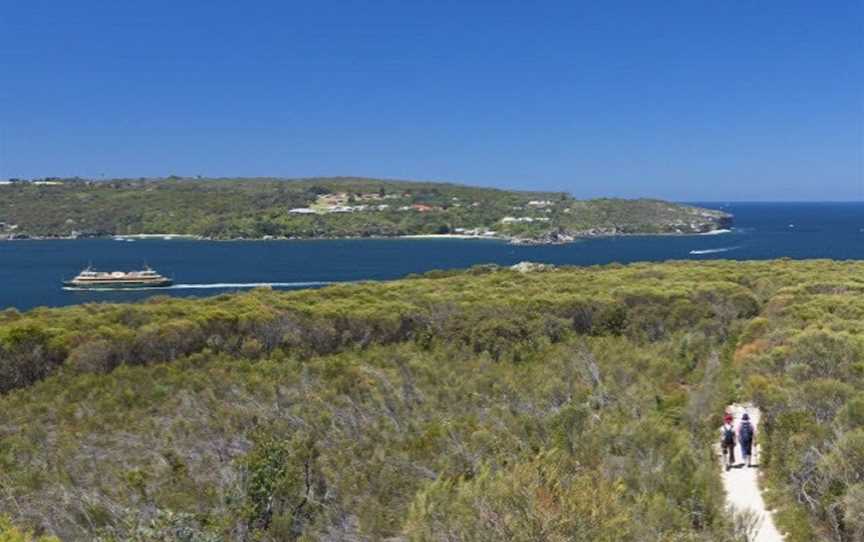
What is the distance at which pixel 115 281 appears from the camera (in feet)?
274

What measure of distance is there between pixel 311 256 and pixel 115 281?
40481mm

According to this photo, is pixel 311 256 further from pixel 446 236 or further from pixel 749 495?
pixel 749 495

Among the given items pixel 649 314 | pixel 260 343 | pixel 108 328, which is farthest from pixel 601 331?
pixel 108 328

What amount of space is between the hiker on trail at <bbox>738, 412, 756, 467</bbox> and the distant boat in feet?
247

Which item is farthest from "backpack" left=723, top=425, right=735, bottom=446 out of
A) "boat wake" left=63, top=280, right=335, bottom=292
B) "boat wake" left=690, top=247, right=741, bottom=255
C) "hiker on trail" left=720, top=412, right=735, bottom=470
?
"boat wake" left=690, top=247, right=741, bottom=255

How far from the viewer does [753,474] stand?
48.0 feet

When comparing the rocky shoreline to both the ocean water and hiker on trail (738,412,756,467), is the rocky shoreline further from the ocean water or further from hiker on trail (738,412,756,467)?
hiker on trail (738,412,756,467)

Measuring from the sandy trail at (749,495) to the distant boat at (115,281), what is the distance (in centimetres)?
7471

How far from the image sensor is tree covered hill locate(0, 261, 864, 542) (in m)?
A: 10.6

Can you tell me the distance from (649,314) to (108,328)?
17.3 metres

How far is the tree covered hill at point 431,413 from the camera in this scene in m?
10.6

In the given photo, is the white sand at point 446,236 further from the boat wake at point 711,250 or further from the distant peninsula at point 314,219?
the boat wake at point 711,250

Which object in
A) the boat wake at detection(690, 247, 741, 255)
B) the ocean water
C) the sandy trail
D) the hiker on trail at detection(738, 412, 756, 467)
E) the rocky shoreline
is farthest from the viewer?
the rocky shoreline

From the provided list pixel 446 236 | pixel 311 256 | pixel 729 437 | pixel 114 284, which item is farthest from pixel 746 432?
pixel 446 236
